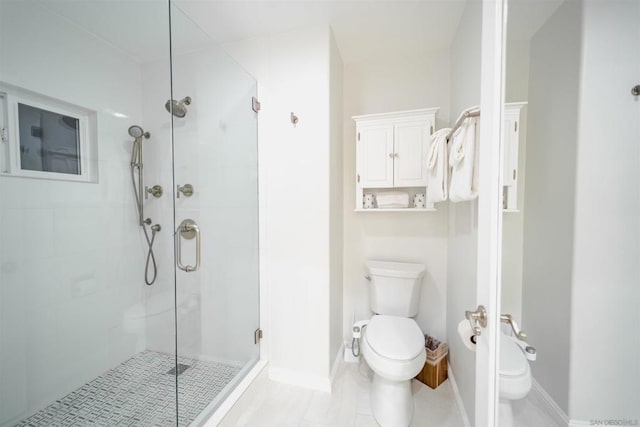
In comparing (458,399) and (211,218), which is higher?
(211,218)

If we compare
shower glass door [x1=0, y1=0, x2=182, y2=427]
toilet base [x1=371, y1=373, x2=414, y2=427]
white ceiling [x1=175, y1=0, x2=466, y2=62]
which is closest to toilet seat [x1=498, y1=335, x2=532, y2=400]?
toilet base [x1=371, y1=373, x2=414, y2=427]

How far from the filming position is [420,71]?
6.11 ft

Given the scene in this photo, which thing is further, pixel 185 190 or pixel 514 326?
pixel 185 190

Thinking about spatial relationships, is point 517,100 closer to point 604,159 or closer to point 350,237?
point 604,159

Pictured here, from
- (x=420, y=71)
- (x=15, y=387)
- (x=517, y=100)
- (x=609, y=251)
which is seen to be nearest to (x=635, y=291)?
(x=609, y=251)

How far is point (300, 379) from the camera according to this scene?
161 cm

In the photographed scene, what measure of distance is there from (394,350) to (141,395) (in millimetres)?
1518

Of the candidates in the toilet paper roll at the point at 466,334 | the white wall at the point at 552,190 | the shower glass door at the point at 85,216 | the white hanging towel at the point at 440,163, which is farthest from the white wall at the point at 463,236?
the shower glass door at the point at 85,216

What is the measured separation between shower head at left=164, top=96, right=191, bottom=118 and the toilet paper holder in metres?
1.79

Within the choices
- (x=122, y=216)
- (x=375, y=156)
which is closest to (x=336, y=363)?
(x=375, y=156)

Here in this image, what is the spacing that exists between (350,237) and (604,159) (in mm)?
1681

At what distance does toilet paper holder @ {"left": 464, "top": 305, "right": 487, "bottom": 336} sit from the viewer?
65 centimetres

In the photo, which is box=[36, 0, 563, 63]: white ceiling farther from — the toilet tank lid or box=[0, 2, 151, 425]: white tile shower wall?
the toilet tank lid

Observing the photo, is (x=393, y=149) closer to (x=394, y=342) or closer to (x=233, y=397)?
(x=394, y=342)
